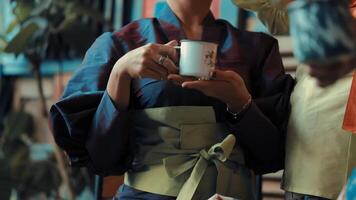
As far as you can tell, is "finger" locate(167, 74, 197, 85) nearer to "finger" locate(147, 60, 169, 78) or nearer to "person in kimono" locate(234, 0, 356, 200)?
"finger" locate(147, 60, 169, 78)

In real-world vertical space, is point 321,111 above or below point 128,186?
above

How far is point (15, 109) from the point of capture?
262 centimetres

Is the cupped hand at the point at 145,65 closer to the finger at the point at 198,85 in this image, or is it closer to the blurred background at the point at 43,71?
the finger at the point at 198,85

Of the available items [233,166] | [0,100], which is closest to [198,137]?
[233,166]

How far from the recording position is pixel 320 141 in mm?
966

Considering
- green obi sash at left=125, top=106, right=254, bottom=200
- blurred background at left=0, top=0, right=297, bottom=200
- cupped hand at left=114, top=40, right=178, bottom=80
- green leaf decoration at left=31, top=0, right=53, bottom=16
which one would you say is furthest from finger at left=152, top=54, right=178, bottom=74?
green leaf decoration at left=31, top=0, right=53, bottom=16

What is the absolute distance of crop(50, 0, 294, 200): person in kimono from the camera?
102 cm

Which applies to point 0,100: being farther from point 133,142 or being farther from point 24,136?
point 133,142

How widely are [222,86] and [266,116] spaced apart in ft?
0.51

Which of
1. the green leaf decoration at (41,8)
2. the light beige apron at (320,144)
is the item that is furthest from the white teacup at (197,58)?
the green leaf decoration at (41,8)

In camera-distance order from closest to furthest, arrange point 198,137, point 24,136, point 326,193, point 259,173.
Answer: point 326,193 → point 198,137 → point 259,173 → point 24,136

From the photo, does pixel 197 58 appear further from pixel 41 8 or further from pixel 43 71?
pixel 43 71

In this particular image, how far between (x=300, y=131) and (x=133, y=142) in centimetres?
30

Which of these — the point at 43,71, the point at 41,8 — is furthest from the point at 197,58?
the point at 43,71
